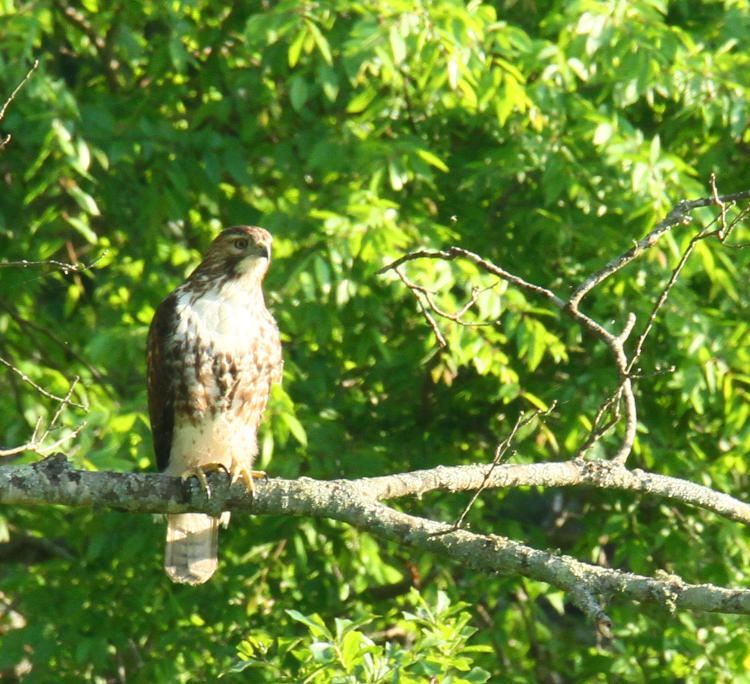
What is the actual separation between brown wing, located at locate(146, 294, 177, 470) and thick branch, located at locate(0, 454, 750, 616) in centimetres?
91

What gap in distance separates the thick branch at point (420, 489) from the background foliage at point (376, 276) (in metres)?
1.20

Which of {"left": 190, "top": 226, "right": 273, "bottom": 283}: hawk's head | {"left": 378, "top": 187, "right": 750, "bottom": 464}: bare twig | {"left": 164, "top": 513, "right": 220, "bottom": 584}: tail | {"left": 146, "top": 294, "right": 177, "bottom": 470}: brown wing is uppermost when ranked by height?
{"left": 378, "top": 187, "right": 750, "bottom": 464}: bare twig

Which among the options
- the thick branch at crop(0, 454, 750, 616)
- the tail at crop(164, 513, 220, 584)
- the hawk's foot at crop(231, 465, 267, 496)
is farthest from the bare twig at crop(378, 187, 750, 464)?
the tail at crop(164, 513, 220, 584)

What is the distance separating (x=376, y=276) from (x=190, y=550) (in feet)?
3.93

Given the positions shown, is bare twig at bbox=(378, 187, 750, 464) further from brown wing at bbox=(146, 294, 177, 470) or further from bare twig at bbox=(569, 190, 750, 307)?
brown wing at bbox=(146, 294, 177, 470)

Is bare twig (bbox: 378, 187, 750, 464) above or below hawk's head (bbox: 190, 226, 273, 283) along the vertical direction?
above

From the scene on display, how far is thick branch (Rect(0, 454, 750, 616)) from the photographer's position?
8.27 ft

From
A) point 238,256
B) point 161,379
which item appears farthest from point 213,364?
point 238,256

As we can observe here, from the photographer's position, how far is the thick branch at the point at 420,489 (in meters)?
2.52

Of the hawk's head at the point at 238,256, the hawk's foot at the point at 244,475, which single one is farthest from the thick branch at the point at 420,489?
the hawk's head at the point at 238,256

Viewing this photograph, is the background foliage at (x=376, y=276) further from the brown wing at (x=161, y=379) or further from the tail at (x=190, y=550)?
the tail at (x=190, y=550)

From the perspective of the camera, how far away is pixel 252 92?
17.2 ft

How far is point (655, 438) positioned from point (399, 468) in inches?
41.6

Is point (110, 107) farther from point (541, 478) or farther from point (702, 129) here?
point (541, 478)
